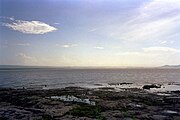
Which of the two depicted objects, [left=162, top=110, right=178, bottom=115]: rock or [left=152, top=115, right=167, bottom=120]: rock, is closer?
[left=152, top=115, right=167, bottom=120]: rock

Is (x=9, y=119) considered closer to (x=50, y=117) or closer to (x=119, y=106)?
(x=50, y=117)

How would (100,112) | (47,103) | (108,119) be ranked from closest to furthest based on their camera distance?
1. (108,119)
2. (100,112)
3. (47,103)

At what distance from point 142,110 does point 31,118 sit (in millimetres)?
15264

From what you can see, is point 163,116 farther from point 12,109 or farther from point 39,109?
point 12,109

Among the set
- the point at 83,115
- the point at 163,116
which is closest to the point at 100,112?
the point at 83,115

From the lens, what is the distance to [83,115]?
31500 mm

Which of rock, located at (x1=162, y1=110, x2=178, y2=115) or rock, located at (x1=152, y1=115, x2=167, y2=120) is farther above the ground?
rock, located at (x1=162, y1=110, x2=178, y2=115)

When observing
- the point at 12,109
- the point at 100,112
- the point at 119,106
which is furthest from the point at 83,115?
the point at 12,109

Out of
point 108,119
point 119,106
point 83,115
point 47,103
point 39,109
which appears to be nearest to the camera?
point 108,119

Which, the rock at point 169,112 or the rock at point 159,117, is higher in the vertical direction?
the rock at point 169,112

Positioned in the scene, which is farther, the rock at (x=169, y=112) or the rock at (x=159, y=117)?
the rock at (x=169, y=112)

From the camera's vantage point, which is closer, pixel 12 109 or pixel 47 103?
pixel 12 109

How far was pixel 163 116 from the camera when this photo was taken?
31.3m

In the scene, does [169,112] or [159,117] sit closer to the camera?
[159,117]
